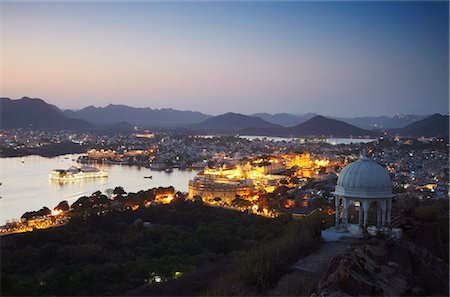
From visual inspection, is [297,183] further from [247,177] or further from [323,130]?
[323,130]

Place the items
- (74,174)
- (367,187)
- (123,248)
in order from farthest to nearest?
(74,174)
(123,248)
(367,187)

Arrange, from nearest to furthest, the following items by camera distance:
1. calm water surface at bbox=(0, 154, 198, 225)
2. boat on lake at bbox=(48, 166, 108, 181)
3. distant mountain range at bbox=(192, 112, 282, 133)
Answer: calm water surface at bbox=(0, 154, 198, 225) < boat on lake at bbox=(48, 166, 108, 181) < distant mountain range at bbox=(192, 112, 282, 133)

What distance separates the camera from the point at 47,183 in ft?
63.2

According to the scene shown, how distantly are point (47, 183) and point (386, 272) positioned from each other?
1746 centimetres

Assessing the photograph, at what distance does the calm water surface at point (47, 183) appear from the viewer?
1496 centimetres

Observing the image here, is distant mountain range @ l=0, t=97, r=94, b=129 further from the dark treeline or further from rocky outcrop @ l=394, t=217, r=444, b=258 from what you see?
rocky outcrop @ l=394, t=217, r=444, b=258

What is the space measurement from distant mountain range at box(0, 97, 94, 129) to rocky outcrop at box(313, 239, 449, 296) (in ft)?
163

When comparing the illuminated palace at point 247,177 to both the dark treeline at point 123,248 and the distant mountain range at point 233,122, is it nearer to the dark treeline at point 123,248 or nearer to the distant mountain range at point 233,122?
the dark treeline at point 123,248

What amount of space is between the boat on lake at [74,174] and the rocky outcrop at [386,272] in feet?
58.2

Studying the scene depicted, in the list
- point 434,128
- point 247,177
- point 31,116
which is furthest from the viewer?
point 31,116

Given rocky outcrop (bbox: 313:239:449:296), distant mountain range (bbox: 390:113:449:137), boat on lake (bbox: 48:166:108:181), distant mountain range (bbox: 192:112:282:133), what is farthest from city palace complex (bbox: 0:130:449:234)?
distant mountain range (bbox: 192:112:282:133)

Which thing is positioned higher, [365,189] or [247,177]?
[365,189]

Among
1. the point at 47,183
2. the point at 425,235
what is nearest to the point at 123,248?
the point at 425,235

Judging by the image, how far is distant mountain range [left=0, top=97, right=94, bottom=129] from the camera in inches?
2028
